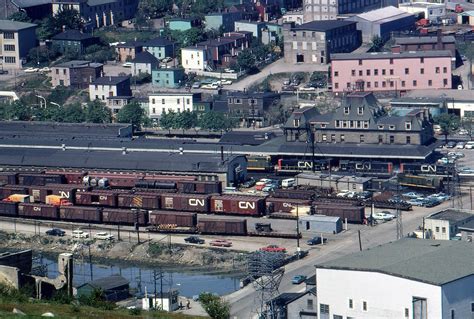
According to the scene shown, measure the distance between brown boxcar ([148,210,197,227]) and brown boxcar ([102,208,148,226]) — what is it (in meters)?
0.25

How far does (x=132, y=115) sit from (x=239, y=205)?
38.1 feet

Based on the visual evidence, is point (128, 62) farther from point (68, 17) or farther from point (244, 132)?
point (244, 132)

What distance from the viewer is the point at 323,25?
50531 millimetres

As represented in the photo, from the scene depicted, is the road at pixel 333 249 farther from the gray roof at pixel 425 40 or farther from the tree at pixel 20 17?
the tree at pixel 20 17

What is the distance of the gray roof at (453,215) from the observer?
31719 millimetres

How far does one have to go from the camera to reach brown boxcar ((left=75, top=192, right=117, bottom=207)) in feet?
123

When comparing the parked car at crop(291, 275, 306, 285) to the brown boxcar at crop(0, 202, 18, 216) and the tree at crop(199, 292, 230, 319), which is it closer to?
the tree at crop(199, 292, 230, 319)

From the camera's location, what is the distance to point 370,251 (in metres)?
25.8

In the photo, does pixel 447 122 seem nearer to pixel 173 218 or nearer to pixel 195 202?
pixel 195 202

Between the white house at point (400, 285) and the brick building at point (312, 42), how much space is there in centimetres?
2474

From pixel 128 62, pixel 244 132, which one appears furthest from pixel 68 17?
pixel 244 132

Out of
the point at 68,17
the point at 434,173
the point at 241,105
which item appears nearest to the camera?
the point at 434,173

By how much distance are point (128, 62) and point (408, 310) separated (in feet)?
99.3

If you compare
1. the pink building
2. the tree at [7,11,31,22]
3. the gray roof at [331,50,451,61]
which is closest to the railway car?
the pink building
